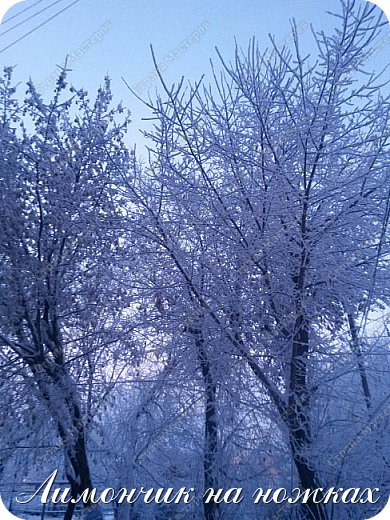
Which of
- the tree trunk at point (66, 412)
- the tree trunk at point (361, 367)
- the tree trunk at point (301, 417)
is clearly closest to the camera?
the tree trunk at point (301, 417)

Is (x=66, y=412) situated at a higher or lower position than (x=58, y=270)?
lower

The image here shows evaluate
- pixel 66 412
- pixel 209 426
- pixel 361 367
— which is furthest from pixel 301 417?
pixel 66 412

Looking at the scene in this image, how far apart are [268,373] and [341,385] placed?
0.39 m

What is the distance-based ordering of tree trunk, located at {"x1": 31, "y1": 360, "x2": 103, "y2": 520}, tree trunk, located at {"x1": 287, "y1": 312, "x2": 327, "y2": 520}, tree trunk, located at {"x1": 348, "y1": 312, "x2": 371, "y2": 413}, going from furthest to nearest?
tree trunk, located at {"x1": 31, "y1": 360, "x2": 103, "y2": 520} → tree trunk, located at {"x1": 348, "y1": 312, "x2": 371, "y2": 413} → tree trunk, located at {"x1": 287, "y1": 312, "x2": 327, "y2": 520}

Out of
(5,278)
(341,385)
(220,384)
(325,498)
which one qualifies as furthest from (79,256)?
(325,498)

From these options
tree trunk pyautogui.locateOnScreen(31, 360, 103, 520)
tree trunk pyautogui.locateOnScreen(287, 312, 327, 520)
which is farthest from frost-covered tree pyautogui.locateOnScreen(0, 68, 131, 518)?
tree trunk pyautogui.locateOnScreen(287, 312, 327, 520)

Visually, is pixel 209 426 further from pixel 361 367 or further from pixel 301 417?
pixel 361 367

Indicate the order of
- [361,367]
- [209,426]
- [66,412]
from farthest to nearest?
[66,412] → [209,426] → [361,367]

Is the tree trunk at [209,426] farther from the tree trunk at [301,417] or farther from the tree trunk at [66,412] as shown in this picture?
the tree trunk at [66,412]

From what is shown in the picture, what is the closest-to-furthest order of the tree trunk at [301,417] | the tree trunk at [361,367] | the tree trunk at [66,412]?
the tree trunk at [301,417]
the tree trunk at [361,367]
the tree trunk at [66,412]

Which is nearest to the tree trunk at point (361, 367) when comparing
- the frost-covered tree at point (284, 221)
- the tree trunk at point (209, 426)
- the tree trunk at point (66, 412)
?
the frost-covered tree at point (284, 221)

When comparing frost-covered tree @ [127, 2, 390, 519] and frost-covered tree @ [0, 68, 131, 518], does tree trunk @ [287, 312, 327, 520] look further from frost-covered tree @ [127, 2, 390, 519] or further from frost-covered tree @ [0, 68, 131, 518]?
frost-covered tree @ [0, 68, 131, 518]

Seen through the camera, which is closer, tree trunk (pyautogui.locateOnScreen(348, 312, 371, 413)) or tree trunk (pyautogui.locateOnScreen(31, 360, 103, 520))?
tree trunk (pyautogui.locateOnScreen(348, 312, 371, 413))

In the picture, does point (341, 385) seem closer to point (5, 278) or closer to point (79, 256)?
point (79, 256)
